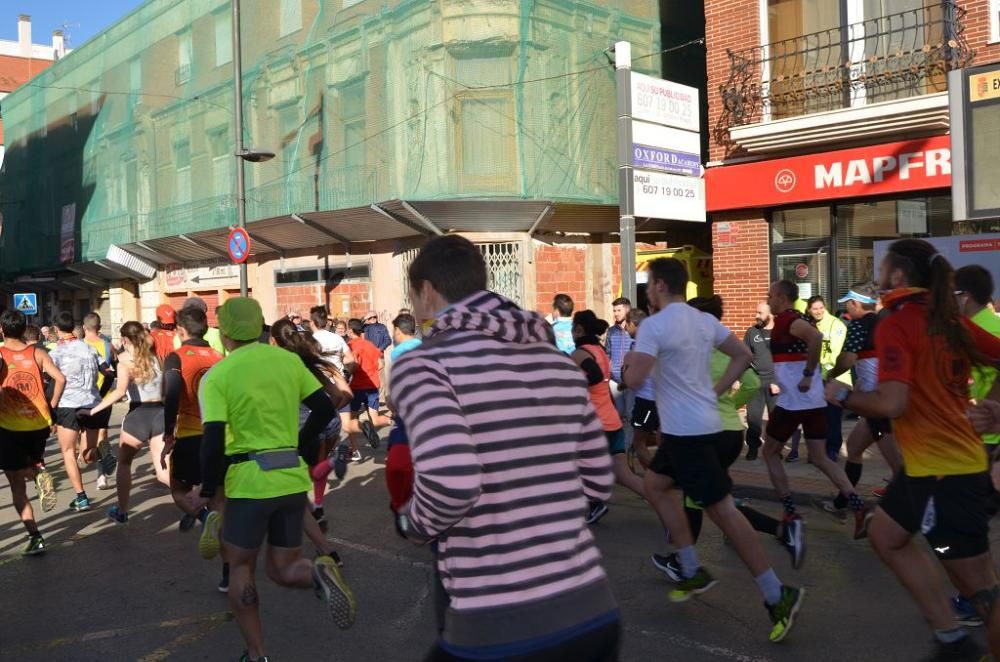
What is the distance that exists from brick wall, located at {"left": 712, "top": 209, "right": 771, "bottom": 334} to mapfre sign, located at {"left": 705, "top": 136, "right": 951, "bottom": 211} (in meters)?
0.34

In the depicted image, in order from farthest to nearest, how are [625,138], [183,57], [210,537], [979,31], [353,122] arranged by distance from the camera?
[183,57]
[353,122]
[625,138]
[979,31]
[210,537]

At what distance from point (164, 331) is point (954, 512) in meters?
7.65

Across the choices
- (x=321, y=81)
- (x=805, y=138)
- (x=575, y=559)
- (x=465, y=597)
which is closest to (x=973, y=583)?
(x=575, y=559)

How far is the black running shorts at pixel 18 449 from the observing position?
7090mm

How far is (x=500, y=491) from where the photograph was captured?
2.19 metres

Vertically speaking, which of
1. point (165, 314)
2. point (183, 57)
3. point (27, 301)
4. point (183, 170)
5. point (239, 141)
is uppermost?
point (183, 57)

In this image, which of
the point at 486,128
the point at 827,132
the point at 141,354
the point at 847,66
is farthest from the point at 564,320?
the point at 486,128

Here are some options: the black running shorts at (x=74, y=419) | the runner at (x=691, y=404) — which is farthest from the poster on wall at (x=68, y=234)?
the runner at (x=691, y=404)

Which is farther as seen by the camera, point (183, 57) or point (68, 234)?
point (68, 234)

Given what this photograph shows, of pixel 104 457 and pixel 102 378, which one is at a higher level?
pixel 102 378

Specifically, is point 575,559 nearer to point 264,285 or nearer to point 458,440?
point 458,440

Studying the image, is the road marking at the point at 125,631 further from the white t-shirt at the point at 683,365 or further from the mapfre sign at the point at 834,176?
the mapfre sign at the point at 834,176

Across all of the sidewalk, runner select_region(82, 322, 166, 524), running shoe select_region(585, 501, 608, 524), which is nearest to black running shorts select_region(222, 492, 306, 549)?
running shoe select_region(585, 501, 608, 524)

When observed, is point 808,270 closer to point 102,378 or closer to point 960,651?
point 102,378
